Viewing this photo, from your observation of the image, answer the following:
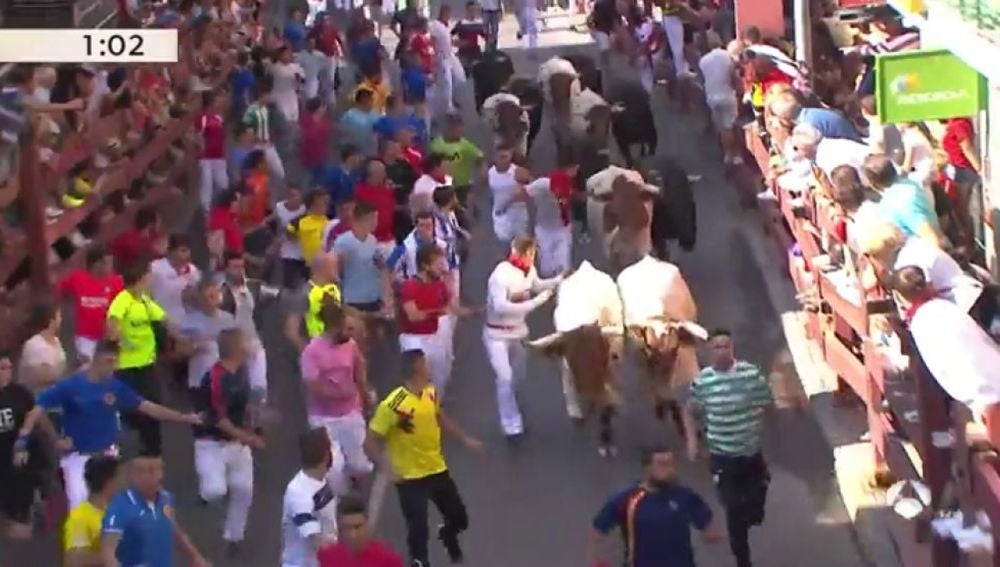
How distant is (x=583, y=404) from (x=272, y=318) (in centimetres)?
374

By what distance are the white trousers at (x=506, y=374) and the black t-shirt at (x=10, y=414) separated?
3.80 metres

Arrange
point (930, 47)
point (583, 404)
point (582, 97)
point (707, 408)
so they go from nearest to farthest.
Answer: point (707, 408)
point (583, 404)
point (930, 47)
point (582, 97)

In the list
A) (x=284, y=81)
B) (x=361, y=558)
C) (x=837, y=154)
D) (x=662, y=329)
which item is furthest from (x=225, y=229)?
(x=361, y=558)

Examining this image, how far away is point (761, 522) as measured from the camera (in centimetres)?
1277

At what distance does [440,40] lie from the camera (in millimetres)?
25672

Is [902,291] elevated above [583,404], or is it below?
above

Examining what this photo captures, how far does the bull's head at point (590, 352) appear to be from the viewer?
573 inches

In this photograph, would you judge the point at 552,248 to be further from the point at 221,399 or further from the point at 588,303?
the point at 221,399

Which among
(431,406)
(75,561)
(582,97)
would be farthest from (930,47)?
(75,561)

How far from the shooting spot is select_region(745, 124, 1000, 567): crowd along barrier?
1062cm

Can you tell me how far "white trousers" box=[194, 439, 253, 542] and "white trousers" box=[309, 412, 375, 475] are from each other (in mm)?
530

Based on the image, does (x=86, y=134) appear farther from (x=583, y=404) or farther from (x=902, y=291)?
(x=902, y=291)

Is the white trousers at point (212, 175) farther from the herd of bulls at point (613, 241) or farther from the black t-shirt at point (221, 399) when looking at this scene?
the black t-shirt at point (221, 399)

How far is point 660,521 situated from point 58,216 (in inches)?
331
